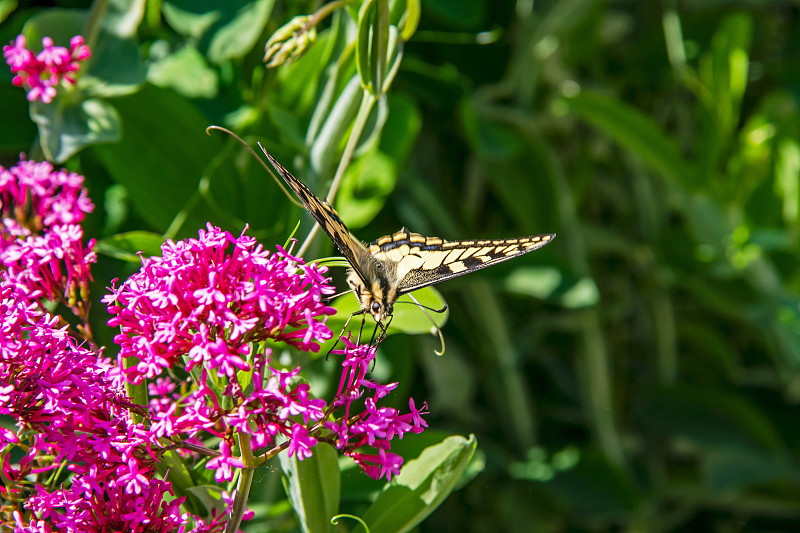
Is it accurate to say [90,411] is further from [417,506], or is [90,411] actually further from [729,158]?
[729,158]

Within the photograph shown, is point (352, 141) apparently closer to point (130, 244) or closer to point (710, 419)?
point (130, 244)

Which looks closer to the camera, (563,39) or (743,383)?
(563,39)

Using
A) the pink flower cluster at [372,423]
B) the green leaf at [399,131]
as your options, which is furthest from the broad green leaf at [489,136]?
the pink flower cluster at [372,423]

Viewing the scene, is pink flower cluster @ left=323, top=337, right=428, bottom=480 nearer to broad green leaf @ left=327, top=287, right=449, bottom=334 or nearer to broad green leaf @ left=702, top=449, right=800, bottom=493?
broad green leaf @ left=327, top=287, right=449, bottom=334

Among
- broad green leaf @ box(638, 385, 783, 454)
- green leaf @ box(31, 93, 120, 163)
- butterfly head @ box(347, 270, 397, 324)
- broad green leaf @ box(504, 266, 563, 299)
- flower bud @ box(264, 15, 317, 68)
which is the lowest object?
broad green leaf @ box(638, 385, 783, 454)

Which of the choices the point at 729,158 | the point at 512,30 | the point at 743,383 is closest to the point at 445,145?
the point at 512,30

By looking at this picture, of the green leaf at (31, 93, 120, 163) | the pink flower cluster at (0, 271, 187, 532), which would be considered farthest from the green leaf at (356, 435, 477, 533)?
the green leaf at (31, 93, 120, 163)
